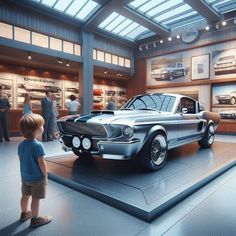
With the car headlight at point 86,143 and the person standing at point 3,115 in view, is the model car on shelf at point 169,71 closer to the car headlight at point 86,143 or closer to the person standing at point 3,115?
the person standing at point 3,115

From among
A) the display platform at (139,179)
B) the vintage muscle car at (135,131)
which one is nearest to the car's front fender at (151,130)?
the vintage muscle car at (135,131)

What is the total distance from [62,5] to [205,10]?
5.93m

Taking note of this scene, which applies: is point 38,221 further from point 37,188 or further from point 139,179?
point 139,179

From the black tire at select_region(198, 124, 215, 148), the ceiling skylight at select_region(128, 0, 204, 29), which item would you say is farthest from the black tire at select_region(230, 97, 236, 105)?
the black tire at select_region(198, 124, 215, 148)

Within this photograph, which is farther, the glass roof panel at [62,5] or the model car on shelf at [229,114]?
the model car on shelf at [229,114]

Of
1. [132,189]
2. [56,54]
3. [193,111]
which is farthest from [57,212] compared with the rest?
[56,54]

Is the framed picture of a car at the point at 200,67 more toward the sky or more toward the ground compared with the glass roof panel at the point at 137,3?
more toward the ground

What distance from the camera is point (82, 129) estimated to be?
123 inches

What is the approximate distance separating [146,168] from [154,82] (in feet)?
32.2

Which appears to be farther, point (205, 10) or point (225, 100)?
point (225, 100)

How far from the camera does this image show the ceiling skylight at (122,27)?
10.4 metres

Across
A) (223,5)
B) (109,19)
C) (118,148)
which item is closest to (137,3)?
(109,19)

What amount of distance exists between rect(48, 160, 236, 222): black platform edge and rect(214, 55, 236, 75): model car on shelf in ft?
25.9

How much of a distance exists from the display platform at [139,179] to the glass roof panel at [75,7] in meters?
7.18
